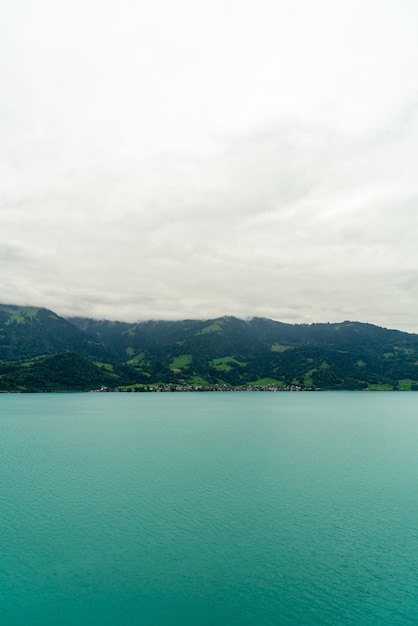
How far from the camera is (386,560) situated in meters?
42.8

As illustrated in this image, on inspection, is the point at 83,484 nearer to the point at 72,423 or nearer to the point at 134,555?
the point at 134,555

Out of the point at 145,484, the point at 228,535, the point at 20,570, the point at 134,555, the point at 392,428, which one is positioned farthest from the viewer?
the point at 392,428

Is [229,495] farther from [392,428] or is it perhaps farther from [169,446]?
[392,428]

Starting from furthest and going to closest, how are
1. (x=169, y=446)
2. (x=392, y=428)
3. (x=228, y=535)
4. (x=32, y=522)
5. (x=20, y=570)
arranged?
(x=392, y=428) < (x=169, y=446) < (x=32, y=522) < (x=228, y=535) < (x=20, y=570)

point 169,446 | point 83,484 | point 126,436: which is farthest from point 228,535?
point 126,436

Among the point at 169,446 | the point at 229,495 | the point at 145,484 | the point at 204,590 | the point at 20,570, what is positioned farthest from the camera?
the point at 169,446

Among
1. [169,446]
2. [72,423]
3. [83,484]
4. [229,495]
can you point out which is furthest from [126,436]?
[229,495]

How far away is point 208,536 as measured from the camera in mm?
48531

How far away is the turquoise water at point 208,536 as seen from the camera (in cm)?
3419

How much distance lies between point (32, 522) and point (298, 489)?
42.5 metres

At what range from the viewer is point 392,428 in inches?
6137

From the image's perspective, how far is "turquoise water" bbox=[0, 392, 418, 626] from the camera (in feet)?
112

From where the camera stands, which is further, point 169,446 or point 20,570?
point 169,446

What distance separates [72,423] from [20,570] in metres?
131
